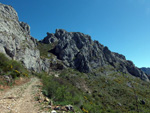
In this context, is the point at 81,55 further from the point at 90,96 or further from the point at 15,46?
the point at 15,46

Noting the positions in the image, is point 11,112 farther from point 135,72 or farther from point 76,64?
point 135,72

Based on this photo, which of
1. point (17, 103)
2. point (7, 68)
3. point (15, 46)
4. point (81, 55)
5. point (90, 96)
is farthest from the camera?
point (81, 55)

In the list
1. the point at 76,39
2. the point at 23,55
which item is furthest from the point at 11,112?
the point at 76,39

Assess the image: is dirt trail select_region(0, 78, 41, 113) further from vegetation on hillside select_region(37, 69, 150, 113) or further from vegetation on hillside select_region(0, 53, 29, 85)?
vegetation on hillside select_region(0, 53, 29, 85)

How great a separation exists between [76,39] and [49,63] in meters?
49.9

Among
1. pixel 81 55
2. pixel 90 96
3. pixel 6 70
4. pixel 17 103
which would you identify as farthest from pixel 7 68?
pixel 81 55

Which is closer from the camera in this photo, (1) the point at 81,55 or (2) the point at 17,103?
(2) the point at 17,103

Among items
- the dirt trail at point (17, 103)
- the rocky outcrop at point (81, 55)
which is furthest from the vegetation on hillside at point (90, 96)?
the rocky outcrop at point (81, 55)

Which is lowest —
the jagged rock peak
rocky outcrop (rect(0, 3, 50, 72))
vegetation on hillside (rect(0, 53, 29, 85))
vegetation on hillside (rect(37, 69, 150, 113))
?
vegetation on hillside (rect(37, 69, 150, 113))

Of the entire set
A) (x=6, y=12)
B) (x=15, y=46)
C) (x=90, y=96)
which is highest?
(x=6, y=12)

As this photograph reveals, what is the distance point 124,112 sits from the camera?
88.9ft

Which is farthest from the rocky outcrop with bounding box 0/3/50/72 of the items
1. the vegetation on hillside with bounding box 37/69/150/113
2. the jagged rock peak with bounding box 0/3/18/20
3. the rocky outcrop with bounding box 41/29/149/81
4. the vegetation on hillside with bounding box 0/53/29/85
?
the rocky outcrop with bounding box 41/29/149/81

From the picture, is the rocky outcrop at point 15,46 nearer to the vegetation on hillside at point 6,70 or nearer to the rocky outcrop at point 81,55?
the vegetation on hillside at point 6,70

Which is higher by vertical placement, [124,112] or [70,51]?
[70,51]
